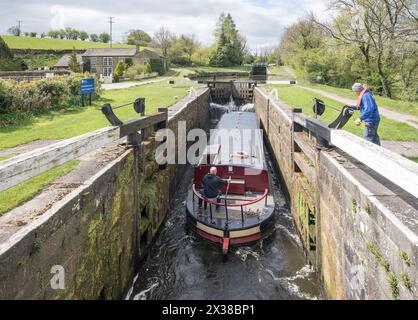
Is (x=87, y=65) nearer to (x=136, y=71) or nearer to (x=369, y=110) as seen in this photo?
(x=136, y=71)

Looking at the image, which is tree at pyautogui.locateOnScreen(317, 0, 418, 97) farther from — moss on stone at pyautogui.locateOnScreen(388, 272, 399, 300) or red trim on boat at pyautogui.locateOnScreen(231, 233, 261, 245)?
moss on stone at pyautogui.locateOnScreen(388, 272, 399, 300)

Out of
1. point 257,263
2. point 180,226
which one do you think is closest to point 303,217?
point 257,263

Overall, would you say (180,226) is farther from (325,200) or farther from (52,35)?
(52,35)

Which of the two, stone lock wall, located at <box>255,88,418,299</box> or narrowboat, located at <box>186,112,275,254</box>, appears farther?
narrowboat, located at <box>186,112,275,254</box>

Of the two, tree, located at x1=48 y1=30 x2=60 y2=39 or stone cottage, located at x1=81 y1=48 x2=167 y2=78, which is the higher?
tree, located at x1=48 y1=30 x2=60 y2=39

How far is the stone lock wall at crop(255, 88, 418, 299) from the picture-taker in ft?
11.4

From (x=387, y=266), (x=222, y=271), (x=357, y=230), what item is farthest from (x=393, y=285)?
(x=222, y=271)

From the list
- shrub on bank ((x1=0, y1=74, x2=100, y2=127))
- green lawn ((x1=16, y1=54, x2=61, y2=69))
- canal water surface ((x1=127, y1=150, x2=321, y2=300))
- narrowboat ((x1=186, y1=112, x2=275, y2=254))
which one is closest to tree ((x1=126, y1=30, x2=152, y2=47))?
green lawn ((x1=16, y1=54, x2=61, y2=69))

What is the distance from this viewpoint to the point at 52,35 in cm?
11412

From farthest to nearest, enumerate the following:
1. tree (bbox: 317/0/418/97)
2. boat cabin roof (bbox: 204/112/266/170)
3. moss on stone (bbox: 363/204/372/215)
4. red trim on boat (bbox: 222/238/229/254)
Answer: tree (bbox: 317/0/418/97) < boat cabin roof (bbox: 204/112/266/170) < red trim on boat (bbox: 222/238/229/254) < moss on stone (bbox: 363/204/372/215)

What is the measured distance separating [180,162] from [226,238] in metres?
6.37

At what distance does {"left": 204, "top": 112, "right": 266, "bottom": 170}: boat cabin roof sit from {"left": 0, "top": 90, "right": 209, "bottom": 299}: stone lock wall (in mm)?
2184
